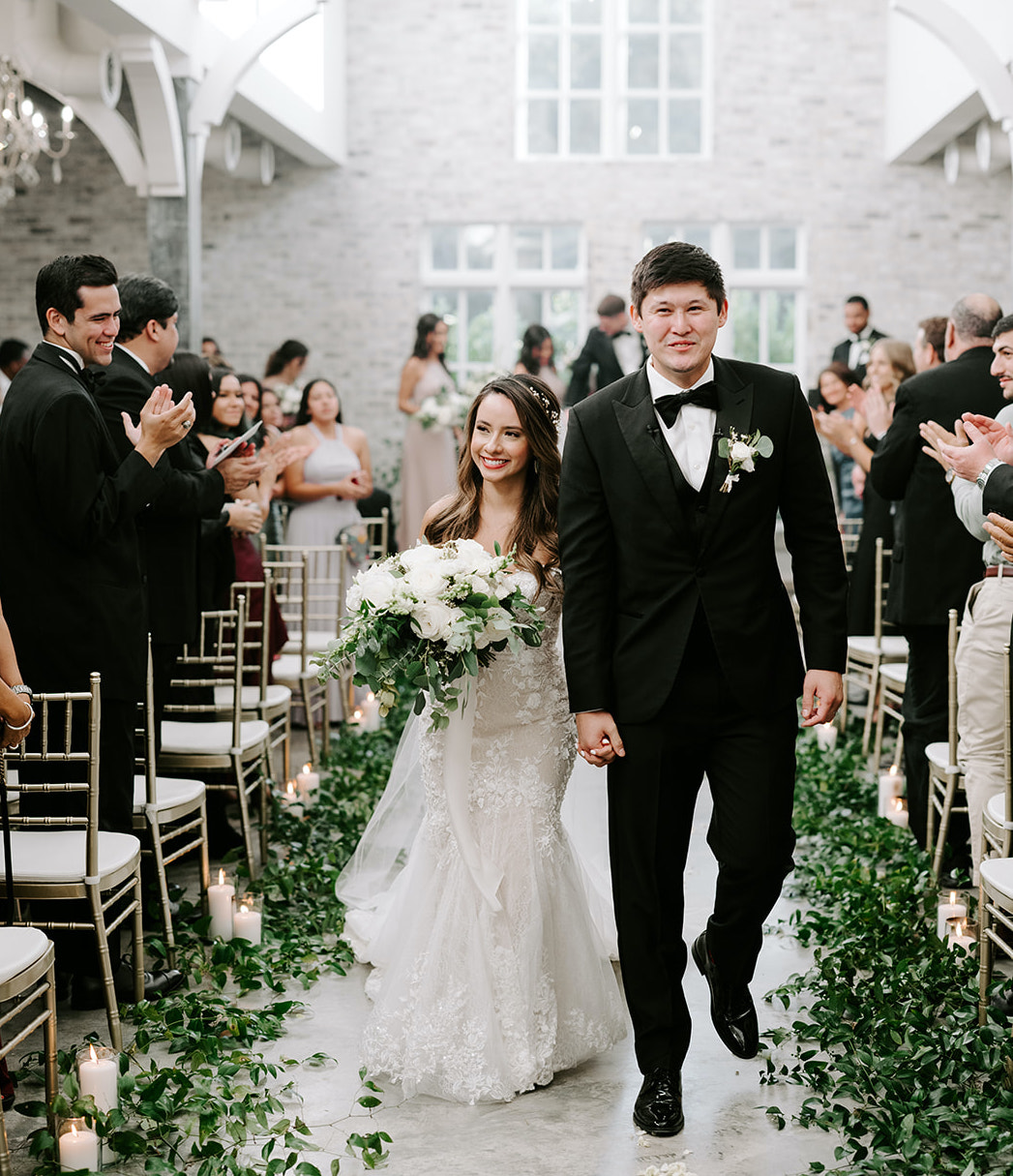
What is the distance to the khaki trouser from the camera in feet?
13.4

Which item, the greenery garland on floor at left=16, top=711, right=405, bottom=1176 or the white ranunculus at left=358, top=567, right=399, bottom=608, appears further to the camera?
the white ranunculus at left=358, top=567, right=399, bottom=608

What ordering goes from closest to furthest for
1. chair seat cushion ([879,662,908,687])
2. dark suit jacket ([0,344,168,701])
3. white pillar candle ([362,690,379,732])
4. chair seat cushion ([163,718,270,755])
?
1. dark suit jacket ([0,344,168,701])
2. chair seat cushion ([163,718,270,755])
3. chair seat cushion ([879,662,908,687])
4. white pillar candle ([362,690,379,732])

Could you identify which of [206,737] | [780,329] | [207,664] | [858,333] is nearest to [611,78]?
[780,329]

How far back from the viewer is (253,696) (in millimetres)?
5371

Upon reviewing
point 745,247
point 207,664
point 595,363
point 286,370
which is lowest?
point 207,664

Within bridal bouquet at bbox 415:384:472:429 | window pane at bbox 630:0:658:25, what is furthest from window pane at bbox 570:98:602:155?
bridal bouquet at bbox 415:384:472:429

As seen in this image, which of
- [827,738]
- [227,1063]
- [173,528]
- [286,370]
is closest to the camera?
[227,1063]

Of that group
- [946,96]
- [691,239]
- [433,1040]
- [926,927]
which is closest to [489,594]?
[433,1040]

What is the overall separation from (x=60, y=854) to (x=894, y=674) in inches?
142

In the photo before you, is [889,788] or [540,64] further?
[540,64]

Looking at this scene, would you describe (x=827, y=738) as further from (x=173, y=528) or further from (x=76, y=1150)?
(x=76, y=1150)

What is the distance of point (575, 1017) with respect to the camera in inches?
133

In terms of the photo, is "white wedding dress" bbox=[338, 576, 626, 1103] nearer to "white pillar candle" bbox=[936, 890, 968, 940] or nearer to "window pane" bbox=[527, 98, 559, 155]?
"white pillar candle" bbox=[936, 890, 968, 940]

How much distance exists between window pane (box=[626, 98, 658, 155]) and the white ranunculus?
11021 millimetres
